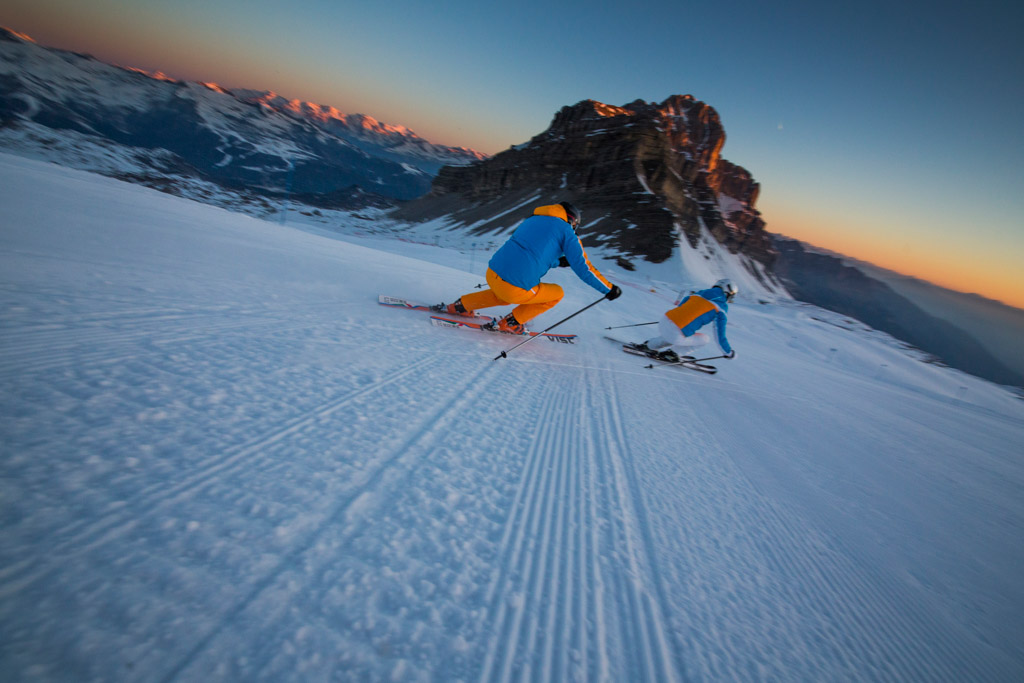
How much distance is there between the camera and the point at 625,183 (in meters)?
60.8

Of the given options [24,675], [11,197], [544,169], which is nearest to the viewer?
[24,675]

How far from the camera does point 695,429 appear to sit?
3.67 metres

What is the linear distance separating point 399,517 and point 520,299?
11.4 ft

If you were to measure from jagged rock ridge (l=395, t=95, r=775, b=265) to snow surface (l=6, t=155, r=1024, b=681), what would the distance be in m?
46.3

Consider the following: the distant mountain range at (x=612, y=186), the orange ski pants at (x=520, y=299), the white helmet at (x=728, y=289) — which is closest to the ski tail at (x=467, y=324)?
the orange ski pants at (x=520, y=299)

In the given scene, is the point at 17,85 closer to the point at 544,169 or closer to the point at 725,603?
the point at 544,169

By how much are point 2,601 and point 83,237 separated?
4.53 m

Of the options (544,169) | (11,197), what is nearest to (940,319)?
(544,169)

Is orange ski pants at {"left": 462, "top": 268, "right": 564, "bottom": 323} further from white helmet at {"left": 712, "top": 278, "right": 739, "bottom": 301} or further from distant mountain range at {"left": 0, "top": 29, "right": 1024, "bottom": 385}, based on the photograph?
distant mountain range at {"left": 0, "top": 29, "right": 1024, "bottom": 385}

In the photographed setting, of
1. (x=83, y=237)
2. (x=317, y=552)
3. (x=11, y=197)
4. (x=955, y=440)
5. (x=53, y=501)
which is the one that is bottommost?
(x=955, y=440)

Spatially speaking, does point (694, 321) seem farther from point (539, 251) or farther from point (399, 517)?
point (399, 517)

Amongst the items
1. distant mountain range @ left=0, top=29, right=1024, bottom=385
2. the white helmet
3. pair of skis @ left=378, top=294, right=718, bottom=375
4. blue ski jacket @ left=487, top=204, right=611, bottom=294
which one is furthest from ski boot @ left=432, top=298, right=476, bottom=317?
distant mountain range @ left=0, top=29, right=1024, bottom=385

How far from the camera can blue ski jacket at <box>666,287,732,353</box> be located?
6070 mm

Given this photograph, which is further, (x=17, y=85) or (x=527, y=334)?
(x=17, y=85)
